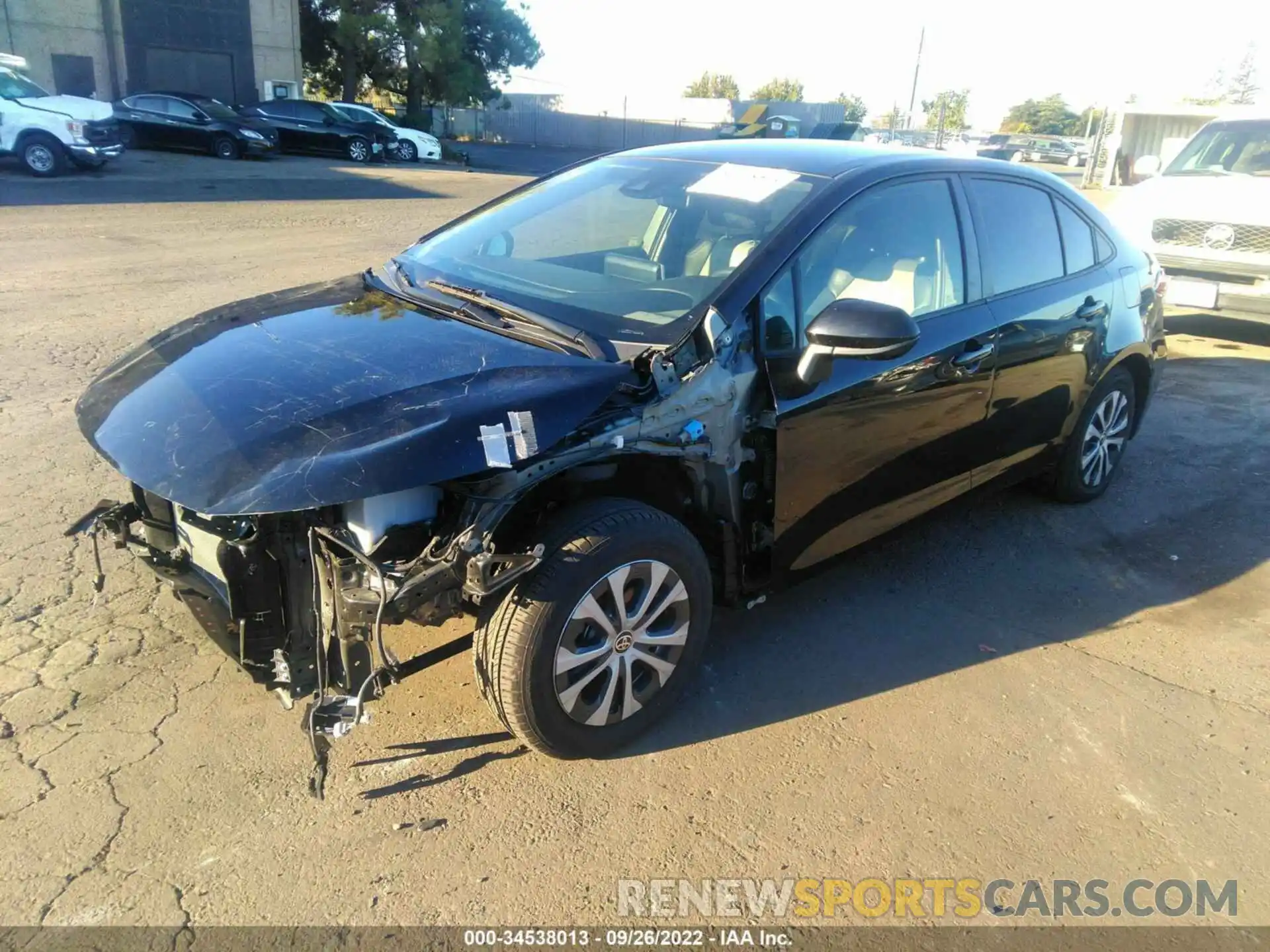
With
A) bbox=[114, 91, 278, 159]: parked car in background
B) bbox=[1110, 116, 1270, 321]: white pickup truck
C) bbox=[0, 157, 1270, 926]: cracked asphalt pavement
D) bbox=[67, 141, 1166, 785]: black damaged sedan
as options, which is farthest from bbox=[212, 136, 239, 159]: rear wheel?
bbox=[67, 141, 1166, 785]: black damaged sedan

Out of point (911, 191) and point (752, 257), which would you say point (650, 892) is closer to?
point (752, 257)

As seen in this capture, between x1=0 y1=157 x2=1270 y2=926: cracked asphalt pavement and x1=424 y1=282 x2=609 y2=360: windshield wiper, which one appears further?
x1=424 y1=282 x2=609 y2=360: windshield wiper

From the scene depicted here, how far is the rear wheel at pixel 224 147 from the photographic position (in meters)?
22.5

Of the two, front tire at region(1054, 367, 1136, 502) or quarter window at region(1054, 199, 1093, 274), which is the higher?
quarter window at region(1054, 199, 1093, 274)

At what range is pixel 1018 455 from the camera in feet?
14.5

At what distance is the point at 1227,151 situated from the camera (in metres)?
9.34

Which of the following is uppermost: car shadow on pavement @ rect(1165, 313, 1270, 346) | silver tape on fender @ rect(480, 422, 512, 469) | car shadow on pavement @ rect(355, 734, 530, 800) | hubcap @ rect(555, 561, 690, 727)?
silver tape on fender @ rect(480, 422, 512, 469)

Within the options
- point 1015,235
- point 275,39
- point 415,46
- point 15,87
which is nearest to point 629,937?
point 1015,235

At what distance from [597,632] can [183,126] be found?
78.4 feet

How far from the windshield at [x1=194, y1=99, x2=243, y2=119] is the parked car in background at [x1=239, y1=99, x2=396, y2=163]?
1547 millimetres

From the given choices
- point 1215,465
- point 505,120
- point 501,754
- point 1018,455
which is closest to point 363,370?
point 501,754

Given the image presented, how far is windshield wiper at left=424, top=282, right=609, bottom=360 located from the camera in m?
3.01

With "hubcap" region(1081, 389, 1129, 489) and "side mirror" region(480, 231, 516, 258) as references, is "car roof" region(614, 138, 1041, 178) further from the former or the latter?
"hubcap" region(1081, 389, 1129, 489)

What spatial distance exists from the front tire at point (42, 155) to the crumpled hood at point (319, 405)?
16.3 m
